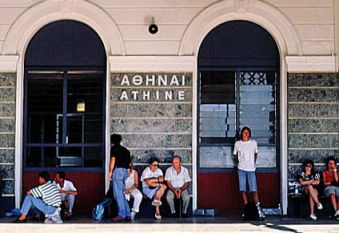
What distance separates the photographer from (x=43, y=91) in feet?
46.6

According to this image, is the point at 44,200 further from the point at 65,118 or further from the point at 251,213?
the point at 251,213

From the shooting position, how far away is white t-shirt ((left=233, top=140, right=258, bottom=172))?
13.7 m

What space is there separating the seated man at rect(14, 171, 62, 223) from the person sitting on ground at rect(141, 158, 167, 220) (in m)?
1.83

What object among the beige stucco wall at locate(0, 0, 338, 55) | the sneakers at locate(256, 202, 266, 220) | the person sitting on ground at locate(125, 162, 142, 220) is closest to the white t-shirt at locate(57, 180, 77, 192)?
the person sitting on ground at locate(125, 162, 142, 220)

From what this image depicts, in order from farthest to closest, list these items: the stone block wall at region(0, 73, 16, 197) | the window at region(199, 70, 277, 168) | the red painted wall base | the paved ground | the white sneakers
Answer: the window at region(199, 70, 277, 168)
the red painted wall base
the stone block wall at region(0, 73, 16, 197)
the white sneakers
the paved ground

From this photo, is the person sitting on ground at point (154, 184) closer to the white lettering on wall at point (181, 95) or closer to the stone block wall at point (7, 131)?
the white lettering on wall at point (181, 95)

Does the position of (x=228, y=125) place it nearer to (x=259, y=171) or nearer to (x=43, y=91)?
(x=259, y=171)

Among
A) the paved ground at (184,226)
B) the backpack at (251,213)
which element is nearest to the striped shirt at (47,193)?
the paved ground at (184,226)

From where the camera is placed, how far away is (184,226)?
12414mm

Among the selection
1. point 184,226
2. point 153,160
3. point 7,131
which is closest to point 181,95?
point 153,160

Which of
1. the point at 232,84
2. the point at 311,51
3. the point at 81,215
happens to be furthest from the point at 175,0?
the point at 81,215

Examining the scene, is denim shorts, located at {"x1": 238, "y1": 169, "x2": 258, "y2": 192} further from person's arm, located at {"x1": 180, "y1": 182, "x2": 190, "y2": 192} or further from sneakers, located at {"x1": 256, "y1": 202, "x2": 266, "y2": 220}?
person's arm, located at {"x1": 180, "y1": 182, "x2": 190, "y2": 192}

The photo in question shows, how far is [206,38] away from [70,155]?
12.6 feet

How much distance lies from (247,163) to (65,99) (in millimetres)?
4091
